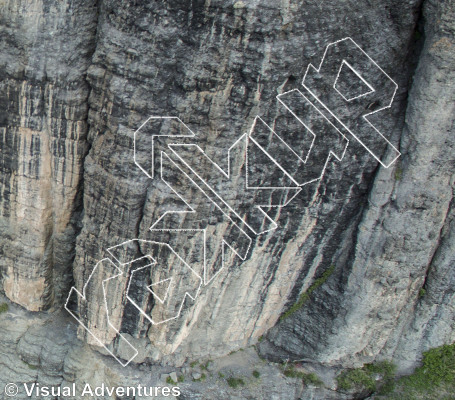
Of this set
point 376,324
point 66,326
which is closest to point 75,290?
point 66,326

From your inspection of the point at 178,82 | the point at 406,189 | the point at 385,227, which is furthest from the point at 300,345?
the point at 178,82

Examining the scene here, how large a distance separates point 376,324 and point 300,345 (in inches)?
80.1

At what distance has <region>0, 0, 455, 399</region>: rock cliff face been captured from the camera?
334 inches

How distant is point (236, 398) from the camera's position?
40.4ft

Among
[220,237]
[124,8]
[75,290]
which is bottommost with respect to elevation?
[75,290]

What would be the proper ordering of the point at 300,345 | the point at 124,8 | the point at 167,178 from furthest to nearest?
the point at 300,345 < the point at 167,178 < the point at 124,8

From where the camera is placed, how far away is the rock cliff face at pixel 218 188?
848 cm

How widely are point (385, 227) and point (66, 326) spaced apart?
27.5 feet

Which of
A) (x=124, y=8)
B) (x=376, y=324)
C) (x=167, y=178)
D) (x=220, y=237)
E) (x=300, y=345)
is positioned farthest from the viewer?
(x=300, y=345)

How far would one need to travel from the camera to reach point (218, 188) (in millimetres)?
9617

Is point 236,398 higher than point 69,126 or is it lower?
lower

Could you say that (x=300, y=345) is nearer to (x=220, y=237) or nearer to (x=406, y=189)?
(x=220, y=237)

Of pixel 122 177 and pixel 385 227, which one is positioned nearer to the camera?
pixel 122 177

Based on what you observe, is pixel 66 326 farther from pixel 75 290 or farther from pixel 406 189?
pixel 406 189
